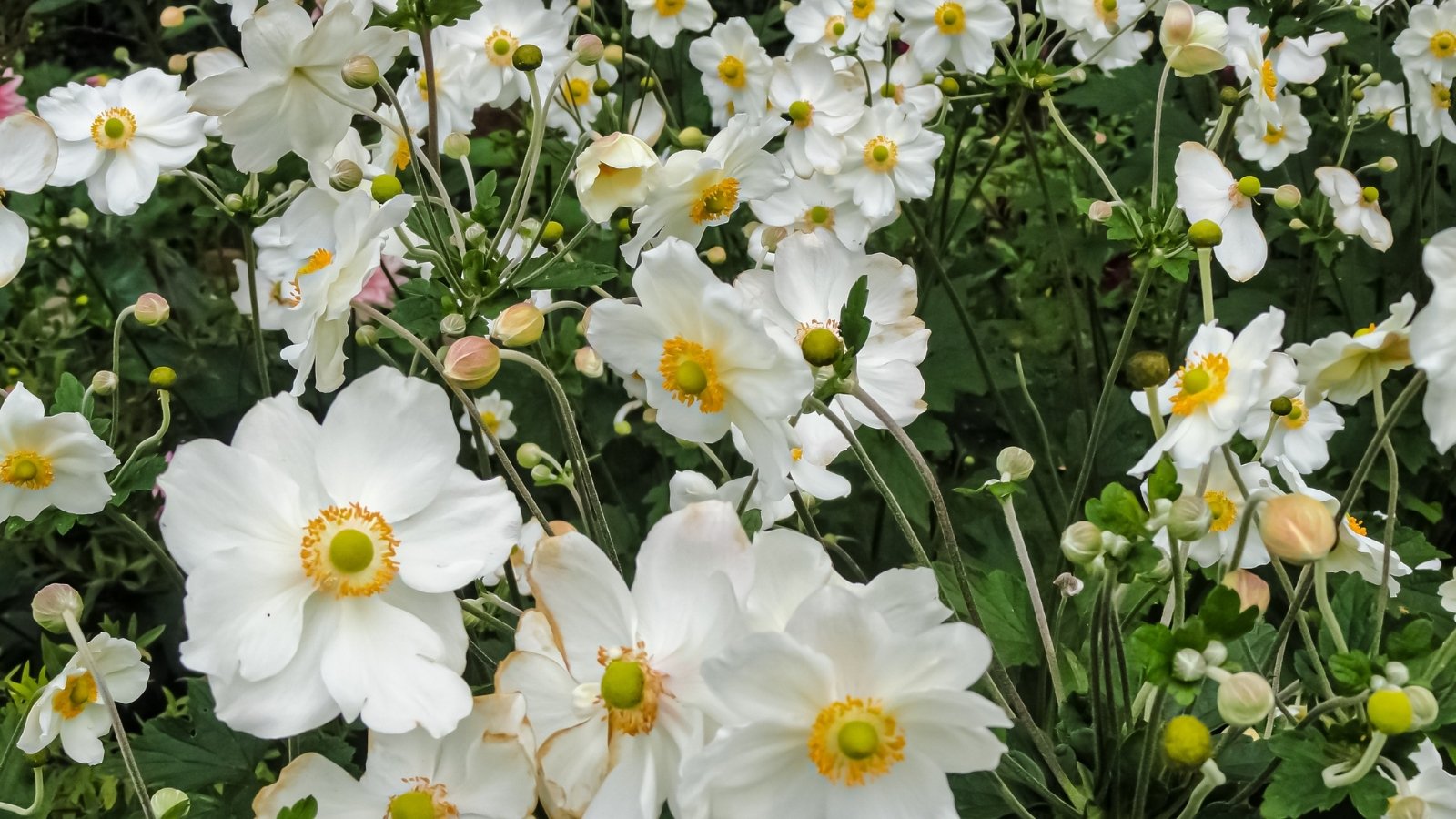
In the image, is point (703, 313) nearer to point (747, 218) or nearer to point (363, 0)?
point (363, 0)

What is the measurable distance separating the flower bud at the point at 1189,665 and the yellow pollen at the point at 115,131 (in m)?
1.46

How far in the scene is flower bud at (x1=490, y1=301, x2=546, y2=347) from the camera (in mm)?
881

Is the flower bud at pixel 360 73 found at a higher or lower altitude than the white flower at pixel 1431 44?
A: lower

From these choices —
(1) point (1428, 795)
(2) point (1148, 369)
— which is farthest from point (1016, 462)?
(1) point (1428, 795)

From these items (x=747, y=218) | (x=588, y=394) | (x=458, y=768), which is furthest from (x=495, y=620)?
(x=747, y=218)

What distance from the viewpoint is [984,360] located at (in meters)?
1.70

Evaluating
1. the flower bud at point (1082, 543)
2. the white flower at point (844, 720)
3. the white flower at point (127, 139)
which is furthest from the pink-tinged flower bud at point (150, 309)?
the flower bud at point (1082, 543)

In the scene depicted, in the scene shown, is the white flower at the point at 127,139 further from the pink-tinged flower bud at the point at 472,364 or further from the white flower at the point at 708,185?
the pink-tinged flower bud at the point at 472,364

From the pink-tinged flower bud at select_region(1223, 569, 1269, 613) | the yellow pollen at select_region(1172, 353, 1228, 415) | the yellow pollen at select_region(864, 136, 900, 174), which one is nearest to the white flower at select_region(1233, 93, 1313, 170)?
the yellow pollen at select_region(864, 136, 900, 174)

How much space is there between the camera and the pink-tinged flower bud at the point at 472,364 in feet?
2.60

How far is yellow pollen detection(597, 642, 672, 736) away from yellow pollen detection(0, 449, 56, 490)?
2.35ft

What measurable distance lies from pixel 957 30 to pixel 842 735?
1.38 m

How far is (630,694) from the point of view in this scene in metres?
A: 0.70

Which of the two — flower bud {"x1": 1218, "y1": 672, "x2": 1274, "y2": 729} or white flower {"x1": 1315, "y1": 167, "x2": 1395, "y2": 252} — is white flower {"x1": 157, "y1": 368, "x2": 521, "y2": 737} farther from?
white flower {"x1": 1315, "y1": 167, "x2": 1395, "y2": 252}
